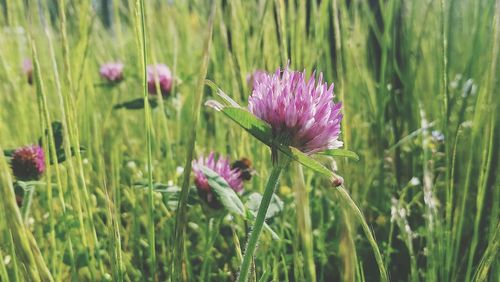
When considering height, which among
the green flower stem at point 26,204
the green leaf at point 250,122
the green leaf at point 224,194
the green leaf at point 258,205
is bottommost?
the green leaf at point 258,205

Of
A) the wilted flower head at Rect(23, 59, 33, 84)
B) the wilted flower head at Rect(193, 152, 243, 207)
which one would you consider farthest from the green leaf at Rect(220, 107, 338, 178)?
the wilted flower head at Rect(23, 59, 33, 84)

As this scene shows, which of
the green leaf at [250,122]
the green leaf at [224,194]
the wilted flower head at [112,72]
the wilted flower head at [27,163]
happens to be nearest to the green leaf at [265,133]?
the green leaf at [250,122]

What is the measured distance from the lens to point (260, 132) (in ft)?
1.65

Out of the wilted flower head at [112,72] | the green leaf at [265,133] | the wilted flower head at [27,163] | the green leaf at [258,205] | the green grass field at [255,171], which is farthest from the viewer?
the wilted flower head at [112,72]

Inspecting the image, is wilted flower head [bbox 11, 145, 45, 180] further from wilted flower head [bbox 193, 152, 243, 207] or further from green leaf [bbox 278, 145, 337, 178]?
green leaf [bbox 278, 145, 337, 178]

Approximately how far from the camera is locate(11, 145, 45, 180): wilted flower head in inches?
34.0

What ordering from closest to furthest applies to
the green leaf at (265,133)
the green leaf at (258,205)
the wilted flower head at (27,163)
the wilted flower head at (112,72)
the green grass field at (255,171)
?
the green leaf at (265,133) < the green grass field at (255,171) < the green leaf at (258,205) < the wilted flower head at (27,163) < the wilted flower head at (112,72)

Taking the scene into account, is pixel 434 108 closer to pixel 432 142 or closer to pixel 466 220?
pixel 432 142

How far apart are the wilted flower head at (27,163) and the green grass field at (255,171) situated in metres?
0.02

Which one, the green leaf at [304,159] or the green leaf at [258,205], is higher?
the green leaf at [304,159]

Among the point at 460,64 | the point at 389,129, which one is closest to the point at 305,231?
the point at 389,129

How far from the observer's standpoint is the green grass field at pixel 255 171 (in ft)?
2.06

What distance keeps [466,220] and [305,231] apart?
681mm

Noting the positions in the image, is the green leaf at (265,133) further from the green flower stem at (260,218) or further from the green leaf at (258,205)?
the green leaf at (258,205)
